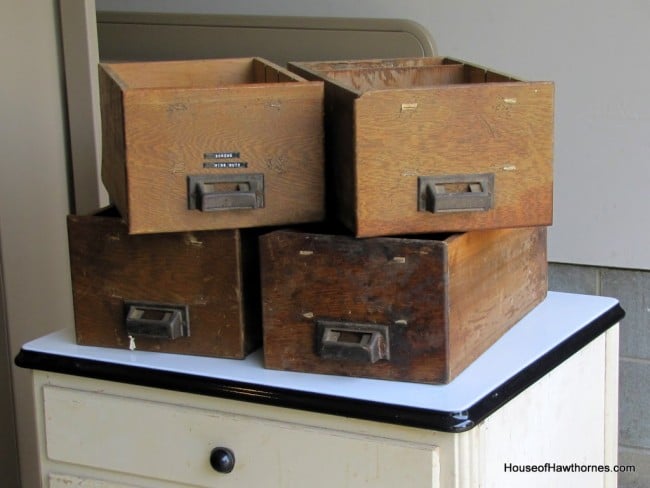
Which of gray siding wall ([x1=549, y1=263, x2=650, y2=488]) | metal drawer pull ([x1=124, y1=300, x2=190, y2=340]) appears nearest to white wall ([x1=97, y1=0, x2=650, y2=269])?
gray siding wall ([x1=549, y1=263, x2=650, y2=488])

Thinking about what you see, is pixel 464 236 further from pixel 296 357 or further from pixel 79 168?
pixel 79 168

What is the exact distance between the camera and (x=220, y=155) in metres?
1.40

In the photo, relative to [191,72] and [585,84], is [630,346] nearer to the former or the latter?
[585,84]

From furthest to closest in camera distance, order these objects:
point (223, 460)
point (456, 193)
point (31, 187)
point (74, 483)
A: point (31, 187), point (74, 483), point (223, 460), point (456, 193)

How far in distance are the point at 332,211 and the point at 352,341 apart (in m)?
0.20

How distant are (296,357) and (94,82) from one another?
93cm

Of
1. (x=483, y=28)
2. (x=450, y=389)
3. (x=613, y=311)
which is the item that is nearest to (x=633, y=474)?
(x=613, y=311)

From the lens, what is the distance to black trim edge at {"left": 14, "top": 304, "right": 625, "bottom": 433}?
131 centimetres

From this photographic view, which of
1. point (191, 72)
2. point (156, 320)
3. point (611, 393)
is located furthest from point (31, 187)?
point (611, 393)

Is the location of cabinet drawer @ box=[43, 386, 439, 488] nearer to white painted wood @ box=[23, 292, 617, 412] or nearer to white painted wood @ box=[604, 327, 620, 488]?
white painted wood @ box=[23, 292, 617, 412]

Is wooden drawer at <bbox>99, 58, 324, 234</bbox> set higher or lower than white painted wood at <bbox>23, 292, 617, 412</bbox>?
higher

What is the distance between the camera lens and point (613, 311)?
1.70m

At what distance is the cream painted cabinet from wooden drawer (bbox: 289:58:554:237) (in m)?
0.22

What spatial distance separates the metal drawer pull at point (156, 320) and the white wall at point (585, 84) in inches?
44.3
